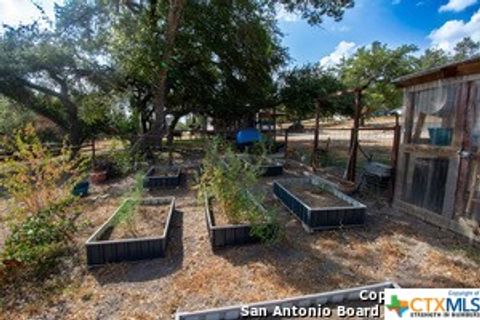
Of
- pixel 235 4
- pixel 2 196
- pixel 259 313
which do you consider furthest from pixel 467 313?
pixel 235 4

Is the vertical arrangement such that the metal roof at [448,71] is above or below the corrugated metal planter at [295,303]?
above

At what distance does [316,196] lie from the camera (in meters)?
5.31

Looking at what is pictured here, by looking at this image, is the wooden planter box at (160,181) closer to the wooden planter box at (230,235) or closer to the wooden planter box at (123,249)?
the wooden planter box at (123,249)

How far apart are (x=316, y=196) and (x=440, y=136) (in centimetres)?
213

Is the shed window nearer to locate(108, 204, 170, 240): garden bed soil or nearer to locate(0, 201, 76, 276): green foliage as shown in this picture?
locate(108, 204, 170, 240): garden bed soil

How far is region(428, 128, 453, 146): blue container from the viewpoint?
432cm

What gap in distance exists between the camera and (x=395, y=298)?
249 centimetres

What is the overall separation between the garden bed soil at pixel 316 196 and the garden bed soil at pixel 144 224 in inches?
93.4

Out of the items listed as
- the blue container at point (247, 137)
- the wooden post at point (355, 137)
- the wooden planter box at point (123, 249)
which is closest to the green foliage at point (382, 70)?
the blue container at point (247, 137)

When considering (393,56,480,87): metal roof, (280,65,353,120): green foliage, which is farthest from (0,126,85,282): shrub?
(280,65,353,120): green foliage

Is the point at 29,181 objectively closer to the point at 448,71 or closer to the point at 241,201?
the point at 241,201

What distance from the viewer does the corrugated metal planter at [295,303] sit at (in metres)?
2.35

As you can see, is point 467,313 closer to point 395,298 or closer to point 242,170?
point 395,298

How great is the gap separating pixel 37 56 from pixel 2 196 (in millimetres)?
5501
